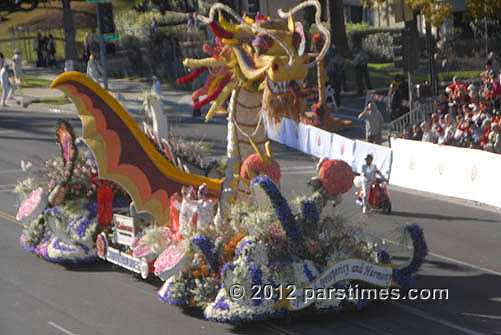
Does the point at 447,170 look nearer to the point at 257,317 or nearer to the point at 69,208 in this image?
the point at 69,208

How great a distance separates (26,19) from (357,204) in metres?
47.6

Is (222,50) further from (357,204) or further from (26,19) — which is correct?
(26,19)

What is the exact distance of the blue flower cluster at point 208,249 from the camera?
12188 millimetres

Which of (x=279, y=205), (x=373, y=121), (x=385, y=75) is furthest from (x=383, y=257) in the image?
A: (x=385, y=75)

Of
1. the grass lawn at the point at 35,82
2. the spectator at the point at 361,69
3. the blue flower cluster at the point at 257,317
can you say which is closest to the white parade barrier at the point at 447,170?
the blue flower cluster at the point at 257,317

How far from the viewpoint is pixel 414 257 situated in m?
12.9

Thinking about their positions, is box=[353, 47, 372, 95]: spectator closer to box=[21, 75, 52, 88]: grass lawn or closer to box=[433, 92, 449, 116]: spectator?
box=[433, 92, 449, 116]: spectator

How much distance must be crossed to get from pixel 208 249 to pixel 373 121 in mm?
12303

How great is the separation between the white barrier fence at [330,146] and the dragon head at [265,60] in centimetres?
687

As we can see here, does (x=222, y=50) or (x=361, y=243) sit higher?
(x=222, y=50)

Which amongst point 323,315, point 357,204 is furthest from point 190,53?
point 323,315

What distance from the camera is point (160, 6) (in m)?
48.6

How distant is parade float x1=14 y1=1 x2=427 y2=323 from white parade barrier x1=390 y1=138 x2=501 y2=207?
6.59 meters

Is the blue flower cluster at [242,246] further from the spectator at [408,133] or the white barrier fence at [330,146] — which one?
the spectator at [408,133]
